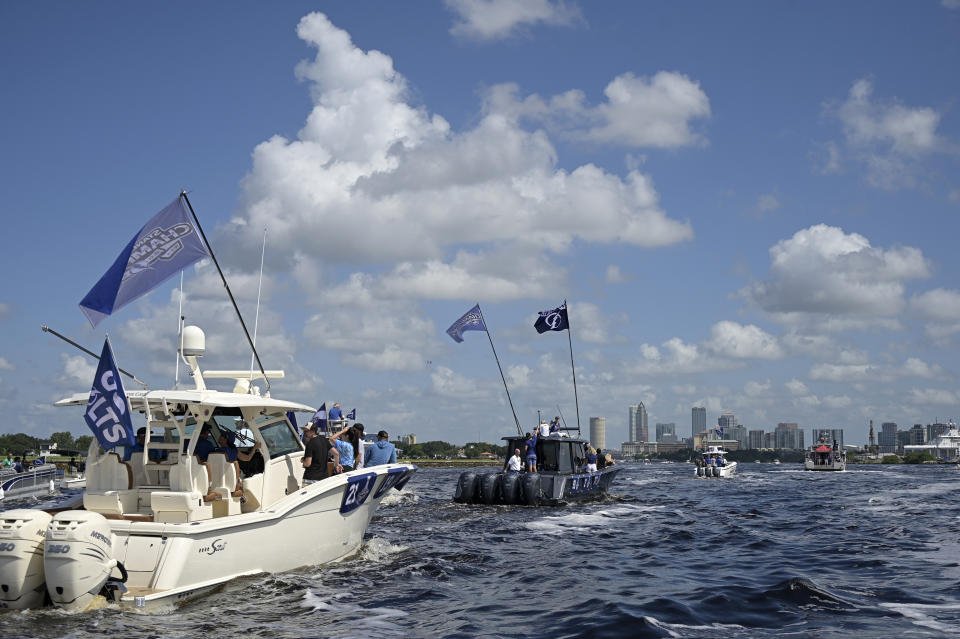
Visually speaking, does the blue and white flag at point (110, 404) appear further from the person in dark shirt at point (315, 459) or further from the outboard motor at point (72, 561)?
the person in dark shirt at point (315, 459)

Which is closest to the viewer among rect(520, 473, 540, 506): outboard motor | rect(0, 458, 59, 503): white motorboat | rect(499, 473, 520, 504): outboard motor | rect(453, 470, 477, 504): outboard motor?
rect(520, 473, 540, 506): outboard motor

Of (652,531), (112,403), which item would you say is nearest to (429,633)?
(112,403)

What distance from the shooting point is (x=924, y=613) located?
38.9ft

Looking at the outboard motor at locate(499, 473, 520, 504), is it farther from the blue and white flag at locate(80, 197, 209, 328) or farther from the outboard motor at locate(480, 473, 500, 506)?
the blue and white flag at locate(80, 197, 209, 328)

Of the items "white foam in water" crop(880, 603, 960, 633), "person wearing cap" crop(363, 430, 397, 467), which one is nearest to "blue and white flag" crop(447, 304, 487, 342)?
"person wearing cap" crop(363, 430, 397, 467)

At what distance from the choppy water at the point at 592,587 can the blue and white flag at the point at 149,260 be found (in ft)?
15.4

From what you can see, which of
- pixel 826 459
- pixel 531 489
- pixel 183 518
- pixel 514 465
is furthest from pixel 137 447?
pixel 826 459

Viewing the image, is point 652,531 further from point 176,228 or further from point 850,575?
point 176,228

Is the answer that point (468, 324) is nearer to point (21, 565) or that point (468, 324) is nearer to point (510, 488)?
point (510, 488)

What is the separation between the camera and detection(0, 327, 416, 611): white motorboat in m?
9.58

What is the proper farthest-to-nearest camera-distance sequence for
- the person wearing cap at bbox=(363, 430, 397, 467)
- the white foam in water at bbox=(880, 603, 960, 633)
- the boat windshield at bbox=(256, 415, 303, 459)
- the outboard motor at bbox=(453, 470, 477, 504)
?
the outboard motor at bbox=(453, 470, 477, 504) < the person wearing cap at bbox=(363, 430, 397, 467) < the boat windshield at bbox=(256, 415, 303, 459) < the white foam in water at bbox=(880, 603, 960, 633)

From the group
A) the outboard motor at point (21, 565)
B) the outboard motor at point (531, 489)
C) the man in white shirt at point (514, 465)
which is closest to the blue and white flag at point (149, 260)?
the outboard motor at point (21, 565)

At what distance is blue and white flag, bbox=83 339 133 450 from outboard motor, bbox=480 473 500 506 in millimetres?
20265

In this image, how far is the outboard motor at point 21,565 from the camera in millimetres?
9477
